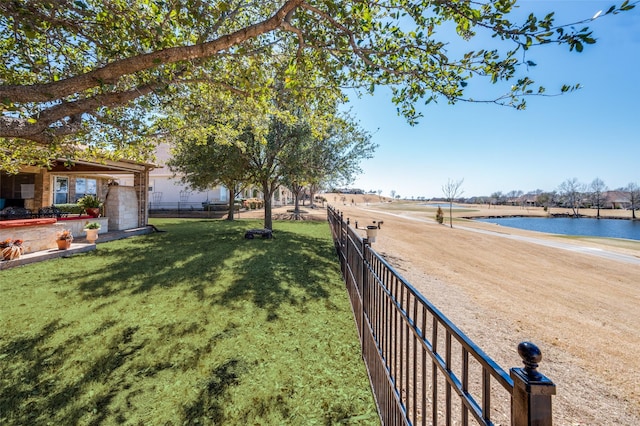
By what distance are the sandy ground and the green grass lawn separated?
84.9 inches

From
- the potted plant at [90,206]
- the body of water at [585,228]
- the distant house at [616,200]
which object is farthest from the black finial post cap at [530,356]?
the distant house at [616,200]

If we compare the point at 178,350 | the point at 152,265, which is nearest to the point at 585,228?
the point at 152,265

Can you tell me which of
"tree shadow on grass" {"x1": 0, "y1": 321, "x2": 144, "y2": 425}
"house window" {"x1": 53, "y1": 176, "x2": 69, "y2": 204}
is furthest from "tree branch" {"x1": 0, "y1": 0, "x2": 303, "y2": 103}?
"house window" {"x1": 53, "y1": 176, "x2": 69, "y2": 204}

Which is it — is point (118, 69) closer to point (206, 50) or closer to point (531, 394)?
point (206, 50)

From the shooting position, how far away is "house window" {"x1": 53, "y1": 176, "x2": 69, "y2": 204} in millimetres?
18219

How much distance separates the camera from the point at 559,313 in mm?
Answer: 5203

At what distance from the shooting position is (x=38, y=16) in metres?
3.72

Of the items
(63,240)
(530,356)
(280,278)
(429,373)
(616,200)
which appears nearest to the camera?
(530,356)

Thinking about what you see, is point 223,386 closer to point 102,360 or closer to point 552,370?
point 102,360

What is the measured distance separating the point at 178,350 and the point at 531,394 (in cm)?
376

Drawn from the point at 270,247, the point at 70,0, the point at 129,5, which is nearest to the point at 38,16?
the point at 70,0

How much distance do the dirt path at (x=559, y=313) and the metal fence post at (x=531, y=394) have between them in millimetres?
2677

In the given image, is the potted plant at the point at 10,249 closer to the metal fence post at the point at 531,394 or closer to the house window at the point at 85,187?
the metal fence post at the point at 531,394

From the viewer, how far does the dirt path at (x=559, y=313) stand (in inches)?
118
